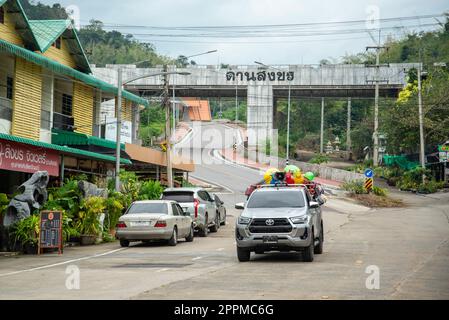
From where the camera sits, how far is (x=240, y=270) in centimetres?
1700

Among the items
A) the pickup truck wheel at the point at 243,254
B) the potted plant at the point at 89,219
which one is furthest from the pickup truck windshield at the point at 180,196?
the pickup truck wheel at the point at 243,254

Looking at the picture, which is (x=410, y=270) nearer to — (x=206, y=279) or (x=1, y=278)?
(x=206, y=279)

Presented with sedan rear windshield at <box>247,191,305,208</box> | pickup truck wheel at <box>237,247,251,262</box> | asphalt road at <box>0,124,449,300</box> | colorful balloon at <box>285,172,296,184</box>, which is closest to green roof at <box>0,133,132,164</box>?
asphalt road at <box>0,124,449,300</box>

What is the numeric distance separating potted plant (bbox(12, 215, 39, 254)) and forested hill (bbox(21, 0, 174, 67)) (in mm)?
119908

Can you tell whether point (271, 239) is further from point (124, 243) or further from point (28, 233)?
point (28, 233)

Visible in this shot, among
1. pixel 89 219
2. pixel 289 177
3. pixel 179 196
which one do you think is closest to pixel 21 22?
pixel 89 219

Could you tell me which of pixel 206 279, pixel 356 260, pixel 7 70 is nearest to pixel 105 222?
pixel 7 70

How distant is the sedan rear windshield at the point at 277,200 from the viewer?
65.2 ft

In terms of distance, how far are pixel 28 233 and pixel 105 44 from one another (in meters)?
158

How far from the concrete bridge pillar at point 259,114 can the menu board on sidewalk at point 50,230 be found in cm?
5916

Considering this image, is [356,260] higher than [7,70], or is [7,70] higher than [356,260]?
[7,70]

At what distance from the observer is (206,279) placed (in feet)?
49.3

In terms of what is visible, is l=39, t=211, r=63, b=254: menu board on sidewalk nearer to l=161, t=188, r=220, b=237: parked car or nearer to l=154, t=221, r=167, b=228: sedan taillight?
l=154, t=221, r=167, b=228: sedan taillight

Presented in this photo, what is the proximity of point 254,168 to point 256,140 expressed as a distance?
10.8m
